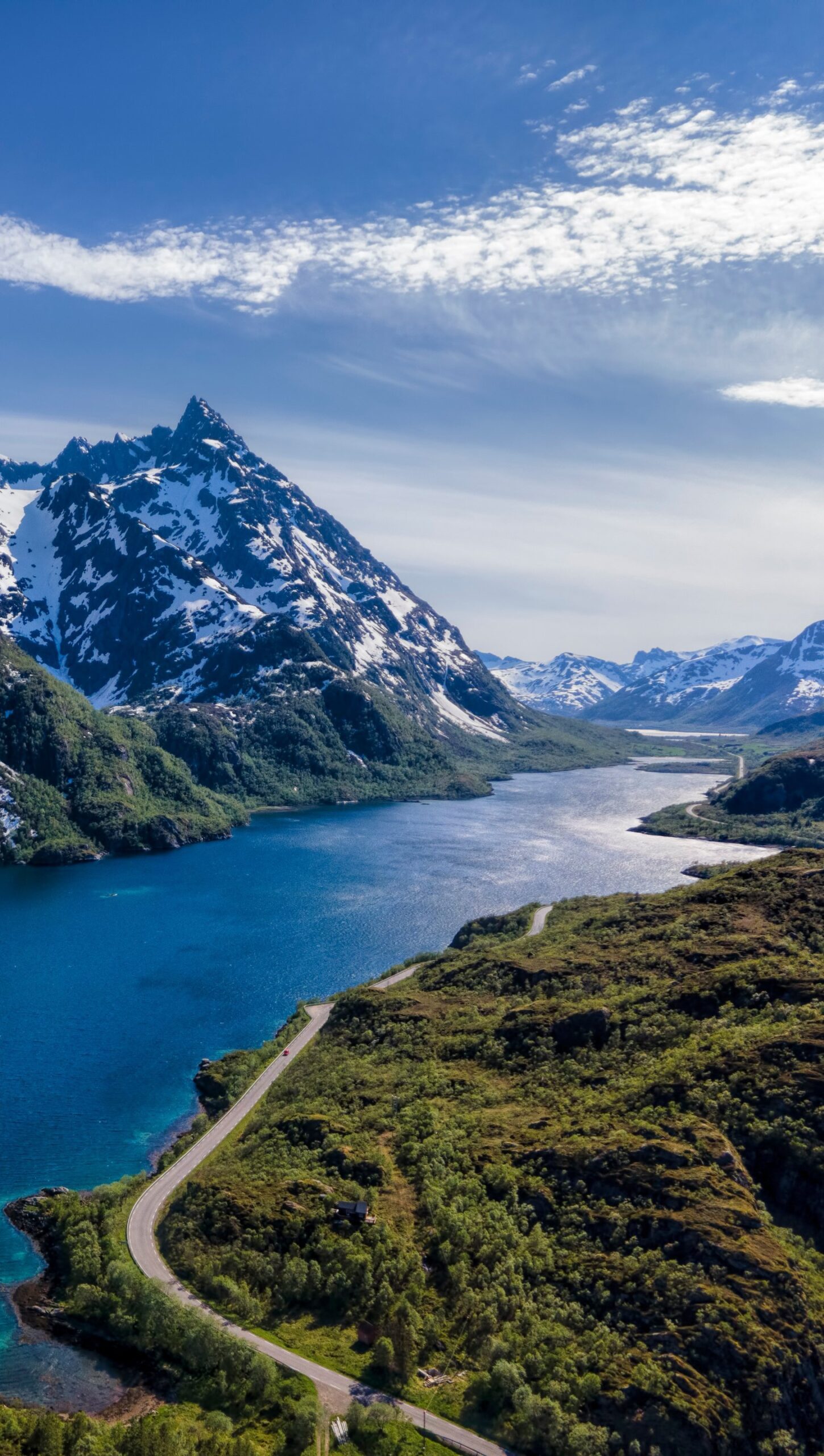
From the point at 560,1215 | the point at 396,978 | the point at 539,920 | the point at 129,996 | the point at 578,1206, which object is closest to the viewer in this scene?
the point at 578,1206

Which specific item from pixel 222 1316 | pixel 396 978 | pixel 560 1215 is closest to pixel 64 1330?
pixel 222 1316

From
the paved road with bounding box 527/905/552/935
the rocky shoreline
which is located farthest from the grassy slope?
the paved road with bounding box 527/905/552/935

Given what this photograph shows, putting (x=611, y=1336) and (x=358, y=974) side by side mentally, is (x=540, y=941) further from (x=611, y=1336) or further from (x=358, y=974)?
(x=611, y=1336)

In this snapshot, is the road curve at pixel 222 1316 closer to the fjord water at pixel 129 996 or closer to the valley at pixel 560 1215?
the valley at pixel 560 1215

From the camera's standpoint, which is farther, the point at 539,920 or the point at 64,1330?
the point at 539,920

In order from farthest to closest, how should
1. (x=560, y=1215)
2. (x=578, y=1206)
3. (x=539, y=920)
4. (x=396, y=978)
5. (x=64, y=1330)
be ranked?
(x=539, y=920) < (x=396, y=978) < (x=560, y=1215) < (x=578, y=1206) < (x=64, y=1330)

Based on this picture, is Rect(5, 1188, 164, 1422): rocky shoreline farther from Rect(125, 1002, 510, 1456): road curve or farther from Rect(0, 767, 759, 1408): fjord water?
Rect(125, 1002, 510, 1456): road curve

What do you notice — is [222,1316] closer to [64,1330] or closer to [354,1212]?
[354,1212]
